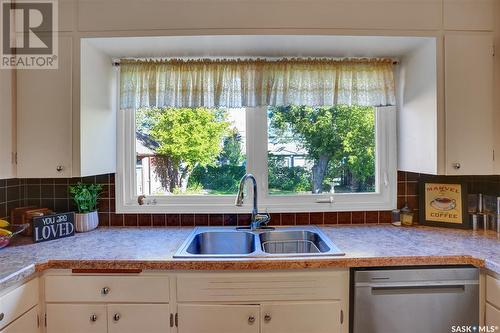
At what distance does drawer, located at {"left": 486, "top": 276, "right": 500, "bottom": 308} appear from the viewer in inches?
50.2

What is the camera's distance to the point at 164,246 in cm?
152

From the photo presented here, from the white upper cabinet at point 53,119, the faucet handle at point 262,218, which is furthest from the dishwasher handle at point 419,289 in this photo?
the white upper cabinet at point 53,119

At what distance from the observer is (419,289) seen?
4.43 feet

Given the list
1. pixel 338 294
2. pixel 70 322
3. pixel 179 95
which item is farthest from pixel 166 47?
pixel 338 294

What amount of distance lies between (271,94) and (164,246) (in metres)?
1.13

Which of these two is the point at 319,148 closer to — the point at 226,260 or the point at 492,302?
the point at 226,260

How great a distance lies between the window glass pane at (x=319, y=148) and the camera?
1.99m

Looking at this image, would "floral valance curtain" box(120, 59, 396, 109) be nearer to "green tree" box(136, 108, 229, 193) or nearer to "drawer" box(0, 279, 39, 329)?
"green tree" box(136, 108, 229, 193)

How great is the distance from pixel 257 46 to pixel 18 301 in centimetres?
175

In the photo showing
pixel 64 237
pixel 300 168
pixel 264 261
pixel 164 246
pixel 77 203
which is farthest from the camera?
pixel 300 168

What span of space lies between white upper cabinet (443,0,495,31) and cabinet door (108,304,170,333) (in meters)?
2.12

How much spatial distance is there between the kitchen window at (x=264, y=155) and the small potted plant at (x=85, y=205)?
158 millimetres

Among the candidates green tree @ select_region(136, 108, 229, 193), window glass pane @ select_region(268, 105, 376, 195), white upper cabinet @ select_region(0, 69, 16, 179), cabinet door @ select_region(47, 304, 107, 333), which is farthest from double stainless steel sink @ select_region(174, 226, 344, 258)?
white upper cabinet @ select_region(0, 69, 16, 179)

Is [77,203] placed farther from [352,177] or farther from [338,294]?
[352,177]
